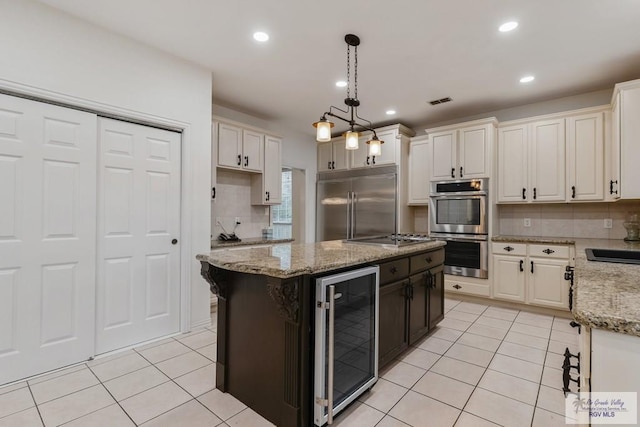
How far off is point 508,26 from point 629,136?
174cm

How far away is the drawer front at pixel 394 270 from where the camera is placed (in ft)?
7.07

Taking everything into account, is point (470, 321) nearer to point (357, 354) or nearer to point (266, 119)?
point (357, 354)

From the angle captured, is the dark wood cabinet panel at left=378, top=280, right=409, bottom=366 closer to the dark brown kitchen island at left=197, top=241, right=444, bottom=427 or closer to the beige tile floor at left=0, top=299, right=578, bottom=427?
the dark brown kitchen island at left=197, top=241, right=444, bottom=427

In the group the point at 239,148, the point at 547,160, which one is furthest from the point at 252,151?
the point at 547,160

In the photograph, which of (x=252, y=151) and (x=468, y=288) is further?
(x=252, y=151)

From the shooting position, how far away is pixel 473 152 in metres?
4.14

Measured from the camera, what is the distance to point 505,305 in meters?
3.97

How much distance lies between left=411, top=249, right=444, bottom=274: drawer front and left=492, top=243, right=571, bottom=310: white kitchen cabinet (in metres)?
1.28

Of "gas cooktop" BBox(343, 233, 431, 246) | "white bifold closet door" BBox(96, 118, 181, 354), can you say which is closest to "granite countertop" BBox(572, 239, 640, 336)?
"gas cooktop" BBox(343, 233, 431, 246)

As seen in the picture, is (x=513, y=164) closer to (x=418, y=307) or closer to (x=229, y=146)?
(x=418, y=307)

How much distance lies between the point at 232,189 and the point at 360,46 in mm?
2600

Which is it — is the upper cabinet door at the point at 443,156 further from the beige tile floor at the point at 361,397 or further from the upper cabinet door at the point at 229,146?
the upper cabinet door at the point at 229,146

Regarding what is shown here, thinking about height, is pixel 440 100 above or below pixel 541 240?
above

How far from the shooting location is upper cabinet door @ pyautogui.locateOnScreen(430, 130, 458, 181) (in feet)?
14.2
